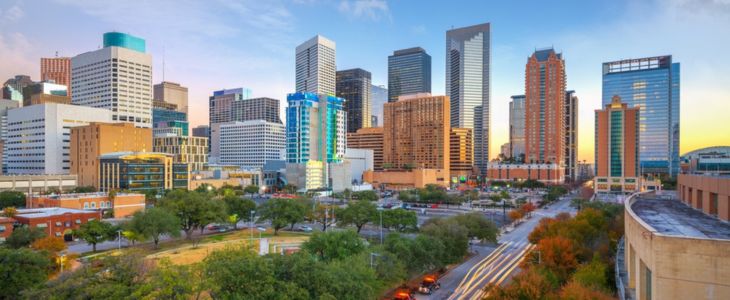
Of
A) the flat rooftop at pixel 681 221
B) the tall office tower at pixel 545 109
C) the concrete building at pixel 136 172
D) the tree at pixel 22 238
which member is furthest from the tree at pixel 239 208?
the tall office tower at pixel 545 109

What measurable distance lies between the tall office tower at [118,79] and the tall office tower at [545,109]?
177m

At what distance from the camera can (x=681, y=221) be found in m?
29.9

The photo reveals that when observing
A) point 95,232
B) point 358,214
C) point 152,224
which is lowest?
point 95,232

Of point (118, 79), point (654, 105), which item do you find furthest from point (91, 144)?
point (654, 105)

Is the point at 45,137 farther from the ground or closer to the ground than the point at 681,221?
farther from the ground

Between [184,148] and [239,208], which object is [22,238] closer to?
[239,208]

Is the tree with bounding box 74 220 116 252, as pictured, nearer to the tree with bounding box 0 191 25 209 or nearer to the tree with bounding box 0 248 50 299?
the tree with bounding box 0 248 50 299

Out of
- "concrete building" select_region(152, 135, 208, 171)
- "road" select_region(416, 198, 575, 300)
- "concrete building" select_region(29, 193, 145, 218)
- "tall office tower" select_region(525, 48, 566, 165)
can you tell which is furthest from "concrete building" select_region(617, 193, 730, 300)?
"tall office tower" select_region(525, 48, 566, 165)

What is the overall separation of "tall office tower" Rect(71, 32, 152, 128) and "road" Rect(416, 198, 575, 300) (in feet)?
558

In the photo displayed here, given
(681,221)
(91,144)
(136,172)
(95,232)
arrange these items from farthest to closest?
(91,144) → (136,172) → (95,232) → (681,221)

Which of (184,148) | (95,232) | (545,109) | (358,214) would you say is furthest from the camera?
(545,109)

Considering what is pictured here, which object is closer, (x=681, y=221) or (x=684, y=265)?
(x=684, y=265)

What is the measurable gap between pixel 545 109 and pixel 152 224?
18223 centimetres

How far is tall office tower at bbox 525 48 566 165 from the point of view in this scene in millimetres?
190500
